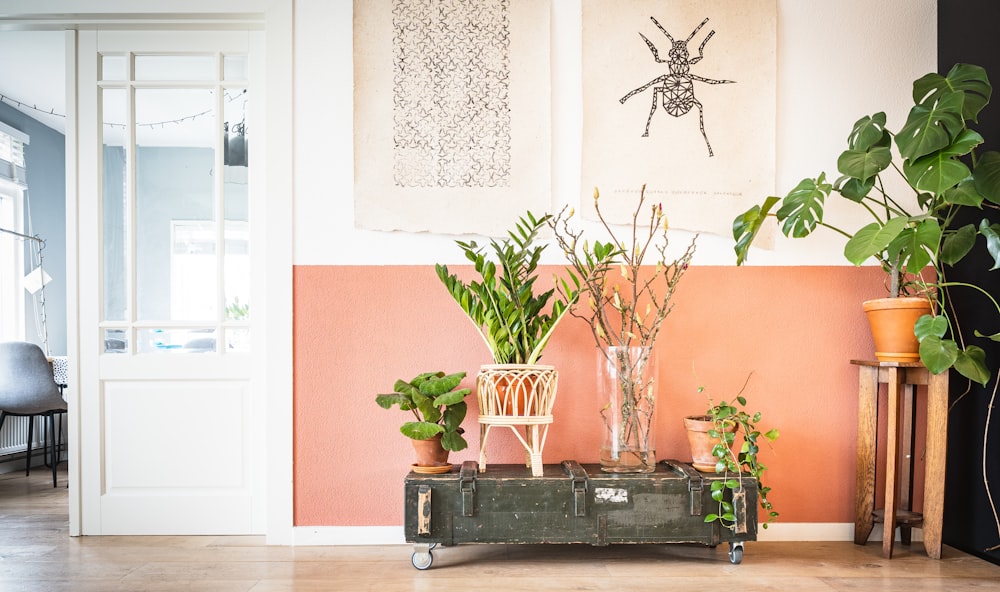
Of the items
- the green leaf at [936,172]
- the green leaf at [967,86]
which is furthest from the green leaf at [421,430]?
the green leaf at [967,86]

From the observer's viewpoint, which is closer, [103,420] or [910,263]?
[910,263]

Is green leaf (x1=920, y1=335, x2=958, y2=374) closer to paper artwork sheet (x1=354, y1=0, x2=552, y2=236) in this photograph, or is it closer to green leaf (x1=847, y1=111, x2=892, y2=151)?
green leaf (x1=847, y1=111, x2=892, y2=151)

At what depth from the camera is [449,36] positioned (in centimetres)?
287

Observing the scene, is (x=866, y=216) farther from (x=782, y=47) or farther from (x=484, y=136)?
(x=484, y=136)

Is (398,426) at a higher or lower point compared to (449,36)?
lower

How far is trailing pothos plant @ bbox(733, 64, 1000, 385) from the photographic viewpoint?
2.32 meters

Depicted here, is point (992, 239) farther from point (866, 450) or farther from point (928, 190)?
point (866, 450)

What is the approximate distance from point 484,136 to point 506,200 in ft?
0.92

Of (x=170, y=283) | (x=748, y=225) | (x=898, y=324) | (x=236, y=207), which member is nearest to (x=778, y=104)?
(x=748, y=225)

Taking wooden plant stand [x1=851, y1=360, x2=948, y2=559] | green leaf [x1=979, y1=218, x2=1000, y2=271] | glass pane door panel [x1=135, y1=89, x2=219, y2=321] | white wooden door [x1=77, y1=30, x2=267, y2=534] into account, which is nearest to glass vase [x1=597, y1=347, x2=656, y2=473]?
wooden plant stand [x1=851, y1=360, x2=948, y2=559]

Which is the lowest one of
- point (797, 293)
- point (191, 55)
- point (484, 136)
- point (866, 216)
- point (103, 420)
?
point (103, 420)

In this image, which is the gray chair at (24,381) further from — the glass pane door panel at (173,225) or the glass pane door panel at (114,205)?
the glass pane door panel at (173,225)

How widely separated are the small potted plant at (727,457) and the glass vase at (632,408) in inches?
7.1

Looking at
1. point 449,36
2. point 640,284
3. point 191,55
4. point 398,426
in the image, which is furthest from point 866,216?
point 191,55
